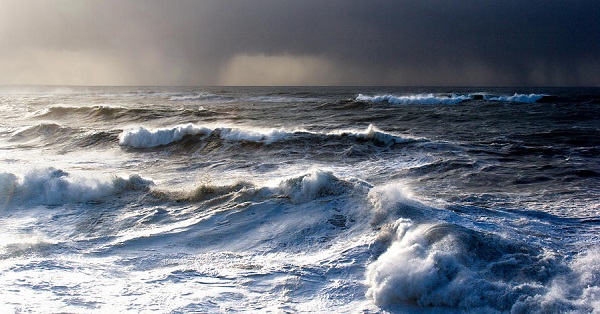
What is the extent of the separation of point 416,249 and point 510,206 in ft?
9.81

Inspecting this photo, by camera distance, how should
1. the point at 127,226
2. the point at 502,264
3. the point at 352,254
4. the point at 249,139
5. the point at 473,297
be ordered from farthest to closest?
the point at 249,139 → the point at 127,226 → the point at 352,254 → the point at 502,264 → the point at 473,297

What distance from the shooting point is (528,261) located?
4.90m

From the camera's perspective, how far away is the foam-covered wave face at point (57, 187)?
850 centimetres

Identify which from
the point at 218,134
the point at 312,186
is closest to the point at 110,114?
the point at 218,134

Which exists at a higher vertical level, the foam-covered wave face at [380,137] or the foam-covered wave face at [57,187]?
the foam-covered wave face at [380,137]

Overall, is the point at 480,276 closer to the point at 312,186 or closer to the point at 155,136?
the point at 312,186

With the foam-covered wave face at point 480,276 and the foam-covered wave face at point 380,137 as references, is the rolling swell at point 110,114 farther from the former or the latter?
the foam-covered wave face at point 480,276

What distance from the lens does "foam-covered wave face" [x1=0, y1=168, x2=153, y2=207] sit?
335 inches

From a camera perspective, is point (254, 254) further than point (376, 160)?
No

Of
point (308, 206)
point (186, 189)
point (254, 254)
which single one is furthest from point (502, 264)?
point (186, 189)

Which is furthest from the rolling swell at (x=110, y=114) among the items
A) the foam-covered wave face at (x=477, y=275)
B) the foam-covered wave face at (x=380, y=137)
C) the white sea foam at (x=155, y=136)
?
the foam-covered wave face at (x=477, y=275)

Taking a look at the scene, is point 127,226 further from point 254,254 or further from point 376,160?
point 376,160

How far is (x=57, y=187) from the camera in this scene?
8.77 meters

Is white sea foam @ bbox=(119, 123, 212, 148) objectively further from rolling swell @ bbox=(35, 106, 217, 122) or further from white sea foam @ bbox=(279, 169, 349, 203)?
white sea foam @ bbox=(279, 169, 349, 203)
